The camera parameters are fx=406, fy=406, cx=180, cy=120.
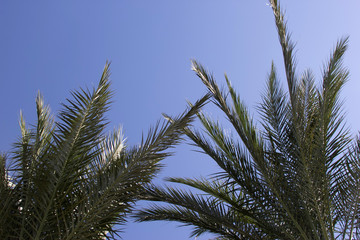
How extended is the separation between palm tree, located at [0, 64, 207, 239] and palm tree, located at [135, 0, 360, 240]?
5.82 ft

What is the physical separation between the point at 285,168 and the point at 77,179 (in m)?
3.07

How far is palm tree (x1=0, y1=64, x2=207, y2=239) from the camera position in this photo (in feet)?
14.0

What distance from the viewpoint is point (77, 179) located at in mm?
4699

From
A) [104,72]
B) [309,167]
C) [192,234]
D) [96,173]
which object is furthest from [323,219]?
[104,72]

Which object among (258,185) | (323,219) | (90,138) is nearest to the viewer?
(90,138)

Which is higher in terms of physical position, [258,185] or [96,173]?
[258,185]

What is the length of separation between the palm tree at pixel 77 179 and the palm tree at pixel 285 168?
1.77 metres

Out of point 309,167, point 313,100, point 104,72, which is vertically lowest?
point 309,167

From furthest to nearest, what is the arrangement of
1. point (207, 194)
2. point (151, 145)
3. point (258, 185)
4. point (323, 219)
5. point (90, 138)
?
point (207, 194) → point (258, 185) → point (323, 219) → point (90, 138) → point (151, 145)

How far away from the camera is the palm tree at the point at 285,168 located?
224 inches

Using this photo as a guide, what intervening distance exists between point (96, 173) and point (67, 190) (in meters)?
0.40

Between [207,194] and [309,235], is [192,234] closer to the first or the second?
[207,194]

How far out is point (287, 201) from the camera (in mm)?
5879

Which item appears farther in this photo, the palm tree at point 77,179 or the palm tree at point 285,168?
the palm tree at point 285,168
